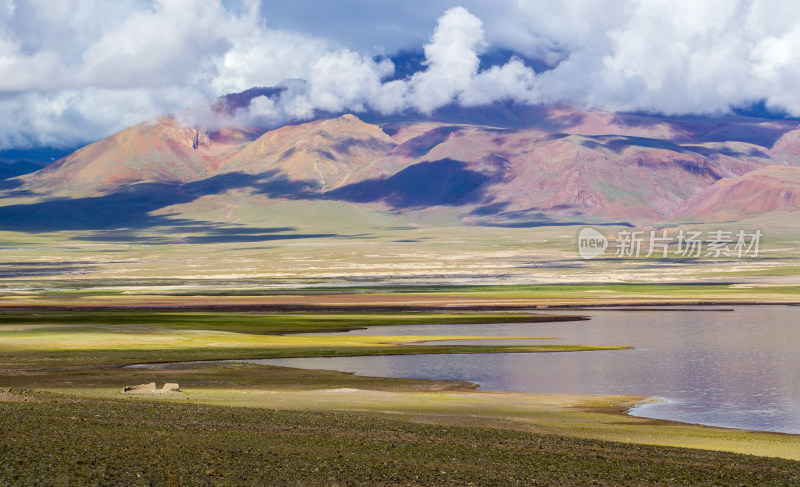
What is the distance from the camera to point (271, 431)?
23.0 metres

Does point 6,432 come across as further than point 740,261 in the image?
No

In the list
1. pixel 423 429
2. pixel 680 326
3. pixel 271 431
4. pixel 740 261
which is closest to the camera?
pixel 271 431

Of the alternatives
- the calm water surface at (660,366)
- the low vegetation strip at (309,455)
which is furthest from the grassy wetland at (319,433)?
the calm water surface at (660,366)

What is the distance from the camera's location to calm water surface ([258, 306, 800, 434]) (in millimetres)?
33375

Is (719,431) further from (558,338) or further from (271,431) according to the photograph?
(558,338)

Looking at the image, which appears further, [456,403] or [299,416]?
[456,403]

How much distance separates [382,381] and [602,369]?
37.8 ft

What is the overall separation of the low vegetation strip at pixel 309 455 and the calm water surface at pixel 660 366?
994 cm

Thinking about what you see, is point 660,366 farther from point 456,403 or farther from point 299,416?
point 299,416

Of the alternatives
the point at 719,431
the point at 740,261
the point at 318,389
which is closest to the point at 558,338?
the point at 318,389

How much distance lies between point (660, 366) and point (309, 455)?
2899 centimetres

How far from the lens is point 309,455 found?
20.1m

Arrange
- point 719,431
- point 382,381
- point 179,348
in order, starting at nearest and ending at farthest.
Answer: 1. point 719,431
2. point 382,381
3. point 179,348

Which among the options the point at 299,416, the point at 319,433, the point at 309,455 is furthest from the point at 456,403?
the point at 309,455
